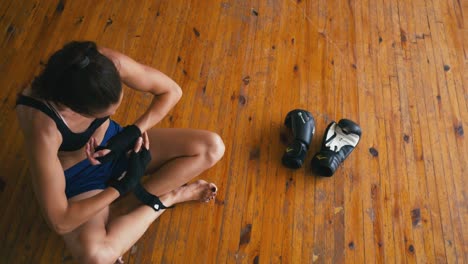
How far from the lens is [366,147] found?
1699 mm

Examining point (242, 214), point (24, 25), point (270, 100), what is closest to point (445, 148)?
point (270, 100)

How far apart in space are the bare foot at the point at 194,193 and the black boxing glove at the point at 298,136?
308 mm

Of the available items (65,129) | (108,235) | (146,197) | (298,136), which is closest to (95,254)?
(108,235)

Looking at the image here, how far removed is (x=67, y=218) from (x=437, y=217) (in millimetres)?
1301

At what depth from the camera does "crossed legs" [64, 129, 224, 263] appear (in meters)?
1.23

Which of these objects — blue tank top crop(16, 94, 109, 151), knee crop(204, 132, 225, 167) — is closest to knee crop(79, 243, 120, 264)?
blue tank top crop(16, 94, 109, 151)

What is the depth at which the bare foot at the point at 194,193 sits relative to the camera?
1450 mm

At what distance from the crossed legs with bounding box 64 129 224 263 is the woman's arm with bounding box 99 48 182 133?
9 centimetres

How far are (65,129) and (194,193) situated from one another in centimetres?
56

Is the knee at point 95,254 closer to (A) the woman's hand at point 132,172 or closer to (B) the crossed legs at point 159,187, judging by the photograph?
(B) the crossed legs at point 159,187

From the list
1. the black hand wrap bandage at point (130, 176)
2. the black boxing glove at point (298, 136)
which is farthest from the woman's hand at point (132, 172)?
the black boxing glove at point (298, 136)

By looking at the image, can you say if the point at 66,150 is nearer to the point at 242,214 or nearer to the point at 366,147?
the point at 242,214

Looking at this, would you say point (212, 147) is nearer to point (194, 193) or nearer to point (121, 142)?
point (194, 193)

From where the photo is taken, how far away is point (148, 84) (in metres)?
1.29
